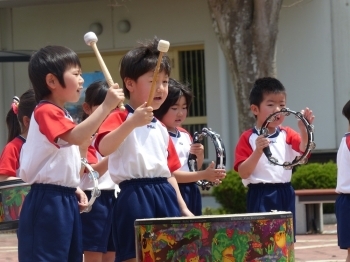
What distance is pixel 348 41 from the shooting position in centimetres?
1350

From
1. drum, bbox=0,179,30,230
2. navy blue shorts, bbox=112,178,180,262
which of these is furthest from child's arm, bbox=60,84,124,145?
drum, bbox=0,179,30,230

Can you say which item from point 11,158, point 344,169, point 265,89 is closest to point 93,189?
point 11,158

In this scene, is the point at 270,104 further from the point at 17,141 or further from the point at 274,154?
the point at 17,141

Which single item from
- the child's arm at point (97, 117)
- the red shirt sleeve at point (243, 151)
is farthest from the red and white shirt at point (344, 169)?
the child's arm at point (97, 117)

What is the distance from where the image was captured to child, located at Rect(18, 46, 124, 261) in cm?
408

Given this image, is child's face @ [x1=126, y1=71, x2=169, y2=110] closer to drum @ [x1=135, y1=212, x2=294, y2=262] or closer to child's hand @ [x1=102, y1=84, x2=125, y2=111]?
child's hand @ [x1=102, y1=84, x2=125, y2=111]

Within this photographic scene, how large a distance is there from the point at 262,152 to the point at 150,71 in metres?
1.57

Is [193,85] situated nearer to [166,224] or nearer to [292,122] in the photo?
[292,122]

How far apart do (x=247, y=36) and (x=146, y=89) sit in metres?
7.15

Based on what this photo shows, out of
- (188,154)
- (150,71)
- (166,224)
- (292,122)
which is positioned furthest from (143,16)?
(166,224)

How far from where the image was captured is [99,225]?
5938 mm

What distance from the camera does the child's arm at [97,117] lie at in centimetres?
398

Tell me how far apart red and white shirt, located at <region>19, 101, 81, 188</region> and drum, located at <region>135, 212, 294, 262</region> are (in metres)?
0.62

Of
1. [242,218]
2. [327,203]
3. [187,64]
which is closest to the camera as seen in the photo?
[242,218]
